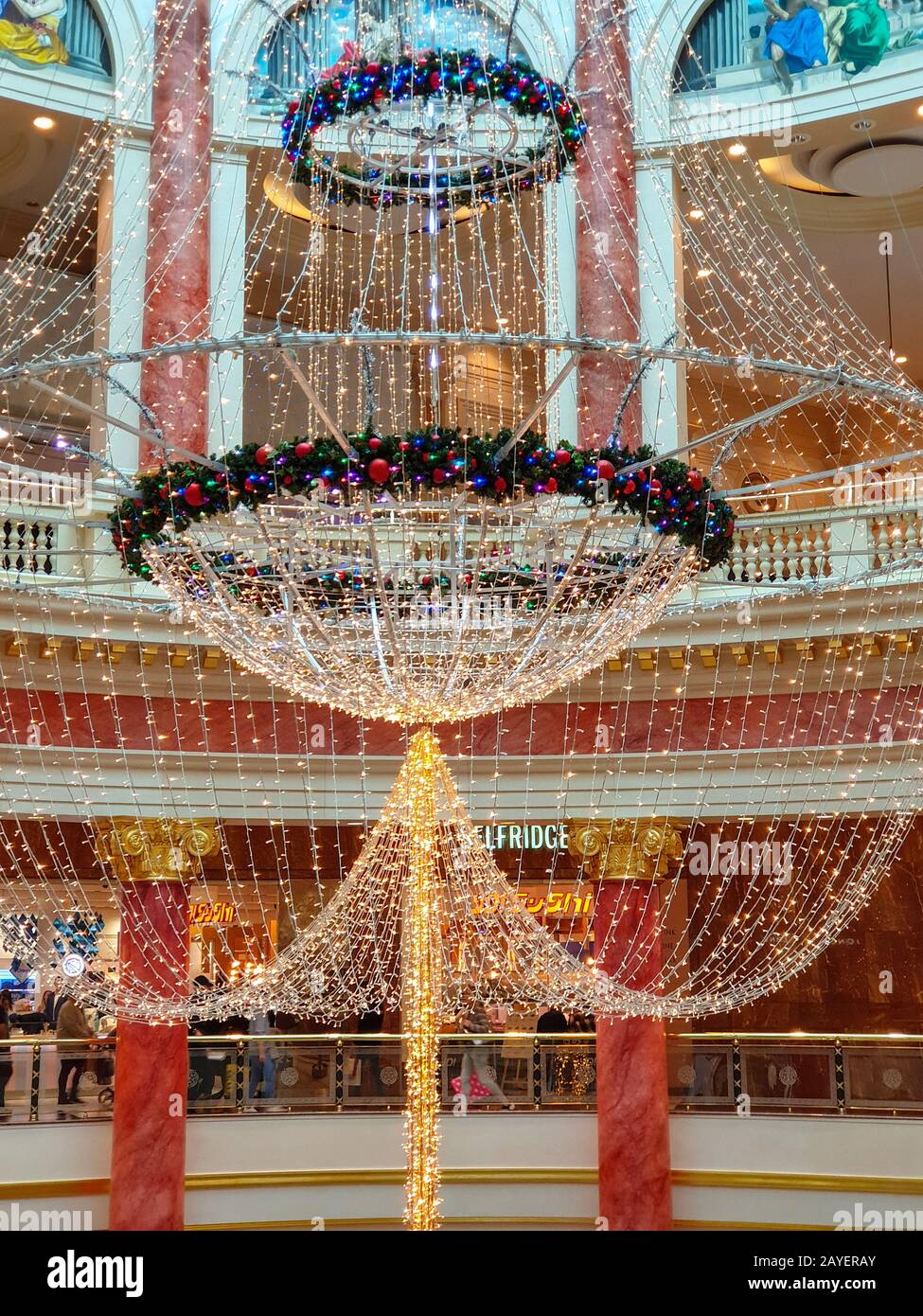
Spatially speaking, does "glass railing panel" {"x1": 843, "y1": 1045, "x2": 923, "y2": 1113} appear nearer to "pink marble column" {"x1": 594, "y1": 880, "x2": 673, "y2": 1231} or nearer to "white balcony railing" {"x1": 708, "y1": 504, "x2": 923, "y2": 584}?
"pink marble column" {"x1": 594, "y1": 880, "x2": 673, "y2": 1231}

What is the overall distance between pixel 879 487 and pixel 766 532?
1.53m

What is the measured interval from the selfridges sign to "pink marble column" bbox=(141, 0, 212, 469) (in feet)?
12.9

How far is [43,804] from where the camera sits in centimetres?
1203

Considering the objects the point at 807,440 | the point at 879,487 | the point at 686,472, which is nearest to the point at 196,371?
the point at 879,487

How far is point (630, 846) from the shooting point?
41.8 ft

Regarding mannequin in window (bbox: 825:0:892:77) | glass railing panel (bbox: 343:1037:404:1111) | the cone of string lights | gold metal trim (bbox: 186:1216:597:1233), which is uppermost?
mannequin in window (bbox: 825:0:892:77)

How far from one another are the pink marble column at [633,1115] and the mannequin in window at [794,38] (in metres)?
7.65

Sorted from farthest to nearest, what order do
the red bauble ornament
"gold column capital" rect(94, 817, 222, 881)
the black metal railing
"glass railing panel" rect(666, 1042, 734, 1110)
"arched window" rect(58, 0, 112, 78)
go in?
"arched window" rect(58, 0, 112, 78) → "glass railing panel" rect(666, 1042, 734, 1110) → "gold column capital" rect(94, 817, 222, 881) → the black metal railing → the red bauble ornament

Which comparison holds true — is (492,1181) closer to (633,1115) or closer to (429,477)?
(633,1115)

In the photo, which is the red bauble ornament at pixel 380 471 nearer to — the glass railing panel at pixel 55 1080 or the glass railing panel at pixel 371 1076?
the glass railing panel at pixel 55 1080

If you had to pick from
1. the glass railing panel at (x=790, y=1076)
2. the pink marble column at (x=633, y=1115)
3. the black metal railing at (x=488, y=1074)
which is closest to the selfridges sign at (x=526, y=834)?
the pink marble column at (x=633, y=1115)

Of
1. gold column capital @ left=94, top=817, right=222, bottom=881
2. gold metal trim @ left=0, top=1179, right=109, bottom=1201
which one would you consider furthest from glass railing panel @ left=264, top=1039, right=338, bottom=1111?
gold column capital @ left=94, top=817, right=222, bottom=881

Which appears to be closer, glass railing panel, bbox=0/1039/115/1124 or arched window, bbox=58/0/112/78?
glass railing panel, bbox=0/1039/115/1124

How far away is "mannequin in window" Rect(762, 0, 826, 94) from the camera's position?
13625mm
